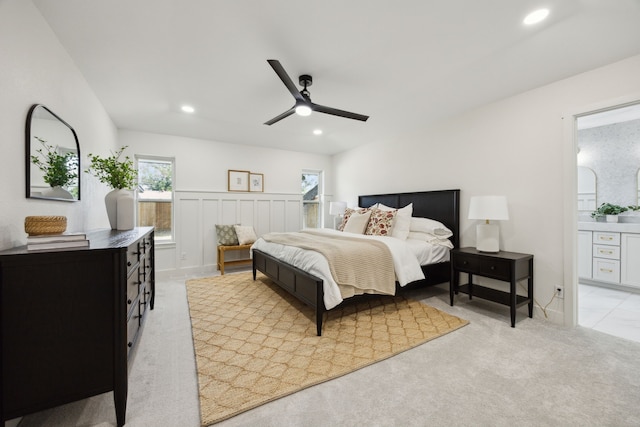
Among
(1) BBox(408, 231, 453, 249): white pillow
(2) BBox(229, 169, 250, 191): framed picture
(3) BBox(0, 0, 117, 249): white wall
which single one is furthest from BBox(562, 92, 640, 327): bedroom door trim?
(2) BBox(229, 169, 250, 191): framed picture

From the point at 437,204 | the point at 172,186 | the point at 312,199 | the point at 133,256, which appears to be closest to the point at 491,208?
the point at 437,204

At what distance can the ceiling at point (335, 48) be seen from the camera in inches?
71.3

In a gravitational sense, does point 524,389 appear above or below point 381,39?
below

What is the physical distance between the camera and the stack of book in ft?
4.29

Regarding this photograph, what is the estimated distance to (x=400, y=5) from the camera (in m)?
1.77

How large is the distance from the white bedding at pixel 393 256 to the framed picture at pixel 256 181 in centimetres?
191

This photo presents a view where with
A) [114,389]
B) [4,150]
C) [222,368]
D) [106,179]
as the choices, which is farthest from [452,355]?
[106,179]

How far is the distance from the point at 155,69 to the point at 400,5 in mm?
2292

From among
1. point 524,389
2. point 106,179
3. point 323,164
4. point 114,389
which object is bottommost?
point 524,389

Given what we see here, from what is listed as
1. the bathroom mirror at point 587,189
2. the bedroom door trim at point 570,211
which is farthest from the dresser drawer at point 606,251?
the bedroom door trim at point 570,211

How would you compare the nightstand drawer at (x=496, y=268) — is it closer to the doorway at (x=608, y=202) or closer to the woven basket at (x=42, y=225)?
the doorway at (x=608, y=202)

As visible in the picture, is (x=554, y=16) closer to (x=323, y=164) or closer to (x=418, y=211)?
(x=418, y=211)

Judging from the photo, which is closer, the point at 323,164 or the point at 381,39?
the point at 381,39

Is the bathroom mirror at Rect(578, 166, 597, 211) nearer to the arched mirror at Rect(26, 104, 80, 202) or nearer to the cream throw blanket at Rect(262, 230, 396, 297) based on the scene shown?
the cream throw blanket at Rect(262, 230, 396, 297)
